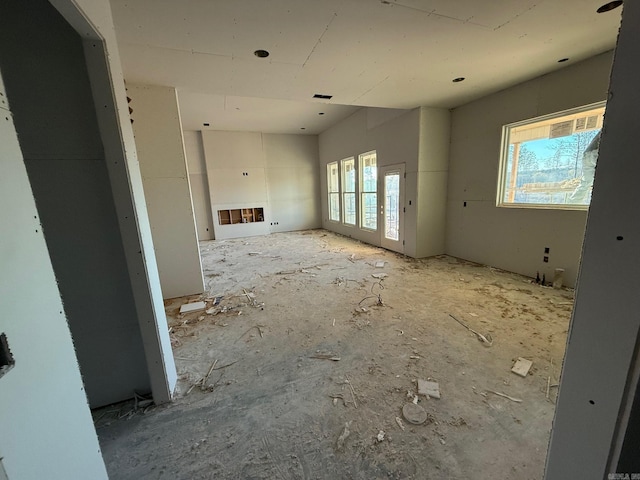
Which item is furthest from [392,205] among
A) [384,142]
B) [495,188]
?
[495,188]

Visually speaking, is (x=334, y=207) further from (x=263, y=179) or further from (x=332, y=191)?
(x=263, y=179)

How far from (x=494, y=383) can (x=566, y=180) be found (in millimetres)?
3120

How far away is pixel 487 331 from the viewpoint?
2.58m

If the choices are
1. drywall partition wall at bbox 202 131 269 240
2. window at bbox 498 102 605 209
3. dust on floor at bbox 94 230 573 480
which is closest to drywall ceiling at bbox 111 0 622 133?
window at bbox 498 102 605 209

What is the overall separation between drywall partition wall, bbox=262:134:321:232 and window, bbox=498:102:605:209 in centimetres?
616

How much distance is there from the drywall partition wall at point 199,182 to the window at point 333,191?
→ 406 centimetres

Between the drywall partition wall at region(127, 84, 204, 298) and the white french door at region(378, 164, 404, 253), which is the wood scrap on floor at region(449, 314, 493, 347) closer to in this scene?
the white french door at region(378, 164, 404, 253)

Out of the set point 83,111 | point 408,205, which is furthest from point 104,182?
point 408,205

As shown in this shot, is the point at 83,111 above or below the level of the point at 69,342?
above

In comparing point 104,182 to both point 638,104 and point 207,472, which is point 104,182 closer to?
point 207,472

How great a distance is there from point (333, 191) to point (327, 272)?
4.49 meters

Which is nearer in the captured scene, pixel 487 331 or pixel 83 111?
pixel 83 111

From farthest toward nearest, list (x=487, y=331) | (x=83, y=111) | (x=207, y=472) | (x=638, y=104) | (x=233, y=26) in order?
(x=487, y=331), (x=233, y=26), (x=83, y=111), (x=207, y=472), (x=638, y=104)

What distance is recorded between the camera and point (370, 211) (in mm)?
6609
